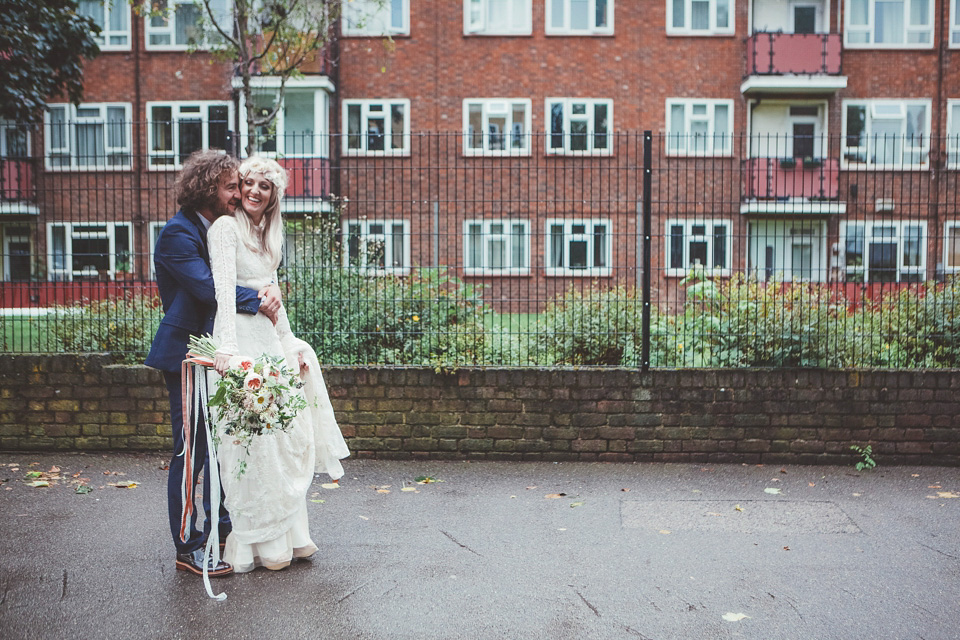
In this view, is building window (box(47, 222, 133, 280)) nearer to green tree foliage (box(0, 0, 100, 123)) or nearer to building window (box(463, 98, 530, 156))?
green tree foliage (box(0, 0, 100, 123))

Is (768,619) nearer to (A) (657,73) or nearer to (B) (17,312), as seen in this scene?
(B) (17,312)

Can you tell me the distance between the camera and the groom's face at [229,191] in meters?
4.28

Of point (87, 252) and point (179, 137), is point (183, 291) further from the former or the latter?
point (179, 137)

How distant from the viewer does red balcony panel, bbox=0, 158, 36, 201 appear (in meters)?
7.00

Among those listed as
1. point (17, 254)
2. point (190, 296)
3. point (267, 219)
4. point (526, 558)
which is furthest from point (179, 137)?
point (526, 558)

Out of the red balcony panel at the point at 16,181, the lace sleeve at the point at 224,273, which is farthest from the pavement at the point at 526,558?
the red balcony panel at the point at 16,181

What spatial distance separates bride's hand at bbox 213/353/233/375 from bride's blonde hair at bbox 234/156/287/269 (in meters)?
0.62

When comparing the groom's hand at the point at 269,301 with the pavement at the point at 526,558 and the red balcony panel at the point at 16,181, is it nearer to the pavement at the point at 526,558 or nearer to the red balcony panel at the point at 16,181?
the pavement at the point at 526,558

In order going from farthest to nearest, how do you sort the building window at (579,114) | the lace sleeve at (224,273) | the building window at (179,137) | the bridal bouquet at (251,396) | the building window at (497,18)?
the building window at (579,114), the building window at (497,18), the building window at (179,137), the lace sleeve at (224,273), the bridal bouquet at (251,396)

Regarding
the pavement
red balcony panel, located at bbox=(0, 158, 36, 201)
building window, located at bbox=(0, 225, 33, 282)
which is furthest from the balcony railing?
building window, located at bbox=(0, 225, 33, 282)

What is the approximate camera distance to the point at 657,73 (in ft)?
72.2

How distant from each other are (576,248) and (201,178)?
3.52 meters

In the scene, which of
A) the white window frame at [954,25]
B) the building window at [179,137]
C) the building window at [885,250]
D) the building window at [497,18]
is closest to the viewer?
the building window at [885,250]

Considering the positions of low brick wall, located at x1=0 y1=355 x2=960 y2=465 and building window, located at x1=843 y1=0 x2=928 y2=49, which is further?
building window, located at x1=843 y1=0 x2=928 y2=49
